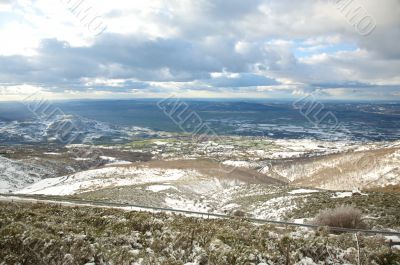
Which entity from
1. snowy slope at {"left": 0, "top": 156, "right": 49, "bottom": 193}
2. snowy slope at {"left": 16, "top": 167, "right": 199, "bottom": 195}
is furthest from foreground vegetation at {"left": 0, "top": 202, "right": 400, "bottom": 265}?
snowy slope at {"left": 0, "top": 156, "right": 49, "bottom": 193}

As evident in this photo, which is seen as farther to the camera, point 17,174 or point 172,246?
point 17,174

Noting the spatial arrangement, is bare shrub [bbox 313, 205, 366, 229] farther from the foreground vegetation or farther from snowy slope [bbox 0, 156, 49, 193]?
snowy slope [bbox 0, 156, 49, 193]

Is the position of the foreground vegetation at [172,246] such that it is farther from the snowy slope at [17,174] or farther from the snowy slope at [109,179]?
the snowy slope at [17,174]

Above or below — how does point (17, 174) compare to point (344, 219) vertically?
below

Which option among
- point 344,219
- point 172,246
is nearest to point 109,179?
point 344,219

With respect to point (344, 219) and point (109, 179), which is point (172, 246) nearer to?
point (344, 219)

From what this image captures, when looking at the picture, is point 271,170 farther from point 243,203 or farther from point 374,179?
point 243,203

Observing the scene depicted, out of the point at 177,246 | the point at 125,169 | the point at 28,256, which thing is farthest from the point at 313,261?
the point at 125,169

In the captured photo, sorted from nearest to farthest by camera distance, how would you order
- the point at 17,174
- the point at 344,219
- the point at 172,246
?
1. the point at 172,246
2. the point at 344,219
3. the point at 17,174

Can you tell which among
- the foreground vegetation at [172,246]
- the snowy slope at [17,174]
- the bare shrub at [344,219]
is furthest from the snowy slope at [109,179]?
the foreground vegetation at [172,246]

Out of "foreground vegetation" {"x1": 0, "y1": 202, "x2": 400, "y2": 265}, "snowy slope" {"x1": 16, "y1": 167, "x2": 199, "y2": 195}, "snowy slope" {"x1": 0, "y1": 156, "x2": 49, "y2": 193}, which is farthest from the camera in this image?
"snowy slope" {"x1": 0, "y1": 156, "x2": 49, "y2": 193}
